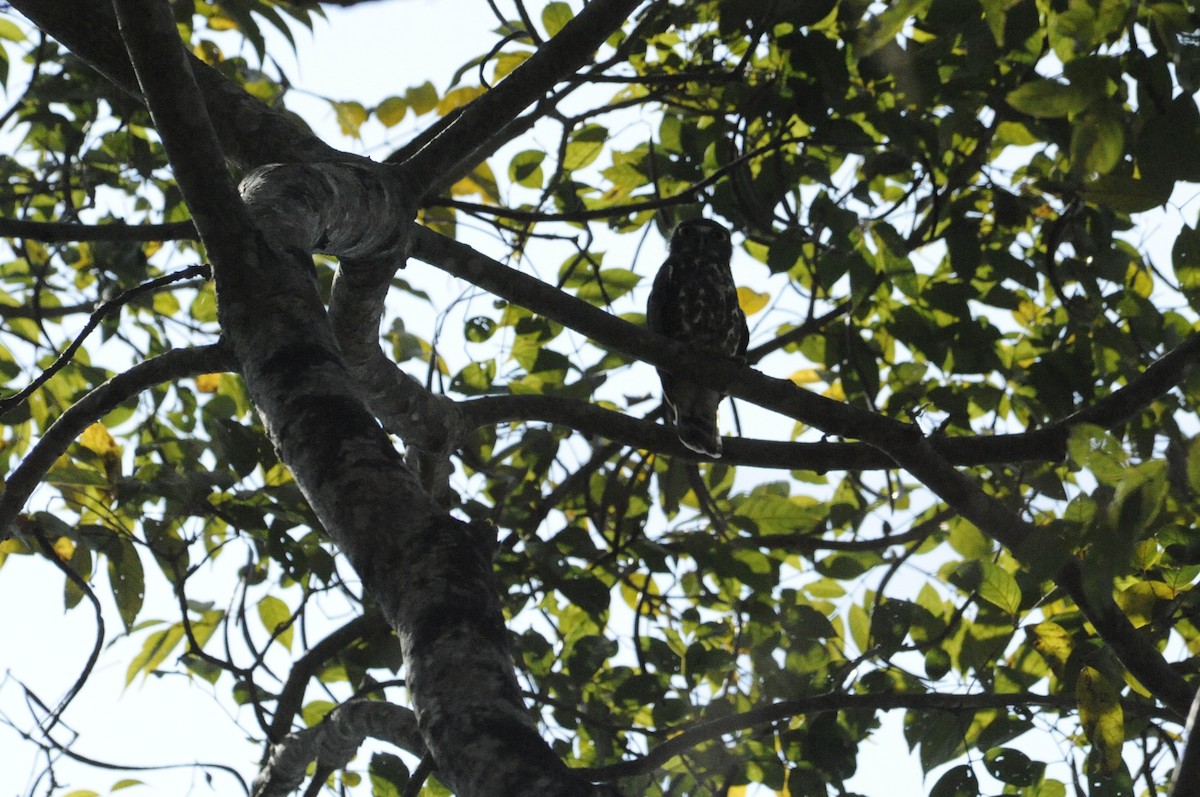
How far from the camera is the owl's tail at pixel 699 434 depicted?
10.2 feet

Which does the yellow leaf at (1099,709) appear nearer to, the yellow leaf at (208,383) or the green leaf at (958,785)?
the green leaf at (958,785)

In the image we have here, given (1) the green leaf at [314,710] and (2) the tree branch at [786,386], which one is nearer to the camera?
(2) the tree branch at [786,386]

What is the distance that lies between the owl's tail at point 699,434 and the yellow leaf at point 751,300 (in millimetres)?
993

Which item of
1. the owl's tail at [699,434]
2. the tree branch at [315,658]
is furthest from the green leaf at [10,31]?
the owl's tail at [699,434]

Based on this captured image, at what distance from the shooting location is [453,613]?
123 cm

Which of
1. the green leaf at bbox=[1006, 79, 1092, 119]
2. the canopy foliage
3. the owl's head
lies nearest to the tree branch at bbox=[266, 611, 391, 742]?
the canopy foliage

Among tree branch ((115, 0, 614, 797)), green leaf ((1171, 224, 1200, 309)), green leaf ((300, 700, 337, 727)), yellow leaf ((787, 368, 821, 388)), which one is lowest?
tree branch ((115, 0, 614, 797))

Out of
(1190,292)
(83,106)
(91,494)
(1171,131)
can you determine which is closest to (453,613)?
(1190,292)

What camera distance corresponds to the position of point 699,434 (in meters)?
3.30

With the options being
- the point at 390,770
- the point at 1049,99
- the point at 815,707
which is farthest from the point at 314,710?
the point at 1049,99

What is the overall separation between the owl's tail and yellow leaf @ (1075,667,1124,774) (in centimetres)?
112

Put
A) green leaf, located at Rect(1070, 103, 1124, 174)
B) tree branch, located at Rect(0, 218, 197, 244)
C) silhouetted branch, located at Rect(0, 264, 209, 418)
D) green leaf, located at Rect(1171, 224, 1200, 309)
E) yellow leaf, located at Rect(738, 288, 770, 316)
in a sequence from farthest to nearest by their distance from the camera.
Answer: yellow leaf, located at Rect(738, 288, 770, 316) < tree branch, located at Rect(0, 218, 197, 244) < silhouetted branch, located at Rect(0, 264, 209, 418) < green leaf, located at Rect(1171, 224, 1200, 309) < green leaf, located at Rect(1070, 103, 1124, 174)

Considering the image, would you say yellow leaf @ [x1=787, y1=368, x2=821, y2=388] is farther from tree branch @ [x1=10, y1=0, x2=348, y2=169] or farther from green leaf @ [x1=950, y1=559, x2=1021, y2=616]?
tree branch @ [x1=10, y1=0, x2=348, y2=169]

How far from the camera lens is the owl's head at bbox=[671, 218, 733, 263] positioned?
4949 millimetres
